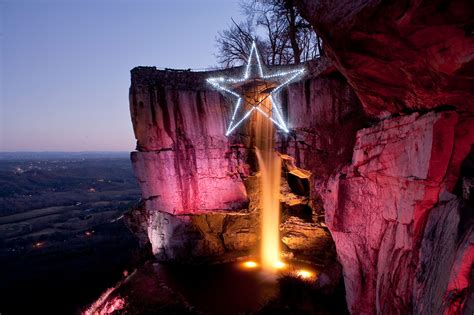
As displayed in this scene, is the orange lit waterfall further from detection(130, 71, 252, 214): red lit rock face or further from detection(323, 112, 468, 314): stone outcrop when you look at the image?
detection(323, 112, 468, 314): stone outcrop

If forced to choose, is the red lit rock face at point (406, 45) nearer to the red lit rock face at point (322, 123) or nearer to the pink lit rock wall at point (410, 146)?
the pink lit rock wall at point (410, 146)

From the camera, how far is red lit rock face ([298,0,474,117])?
355 centimetres

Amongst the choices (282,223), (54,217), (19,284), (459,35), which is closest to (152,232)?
(282,223)

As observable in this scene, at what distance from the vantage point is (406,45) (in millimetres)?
4219

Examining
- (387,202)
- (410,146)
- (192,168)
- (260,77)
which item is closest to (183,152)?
(192,168)

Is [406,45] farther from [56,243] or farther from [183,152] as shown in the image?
[56,243]

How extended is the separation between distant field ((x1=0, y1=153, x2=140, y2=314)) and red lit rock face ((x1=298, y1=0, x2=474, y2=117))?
16564 mm

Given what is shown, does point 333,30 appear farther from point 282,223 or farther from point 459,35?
point 282,223

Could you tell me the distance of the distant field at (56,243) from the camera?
16609mm

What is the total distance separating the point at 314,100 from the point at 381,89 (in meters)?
5.02

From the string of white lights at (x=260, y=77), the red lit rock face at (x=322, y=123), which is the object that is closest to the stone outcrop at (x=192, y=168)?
the string of white lights at (x=260, y=77)

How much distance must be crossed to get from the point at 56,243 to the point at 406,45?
31.6 metres

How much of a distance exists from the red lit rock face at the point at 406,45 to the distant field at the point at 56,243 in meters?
16.6

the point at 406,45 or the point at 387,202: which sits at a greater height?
the point at 406,45
